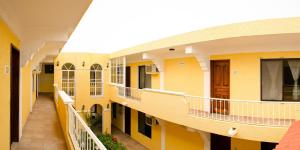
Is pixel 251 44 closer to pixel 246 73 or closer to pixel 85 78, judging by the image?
pixel 246 73

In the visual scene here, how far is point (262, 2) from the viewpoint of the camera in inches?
303

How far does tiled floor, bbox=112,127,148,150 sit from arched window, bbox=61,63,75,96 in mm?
4085

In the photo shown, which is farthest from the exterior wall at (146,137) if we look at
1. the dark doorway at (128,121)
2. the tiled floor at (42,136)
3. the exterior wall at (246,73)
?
the tiled floor at (42,136)

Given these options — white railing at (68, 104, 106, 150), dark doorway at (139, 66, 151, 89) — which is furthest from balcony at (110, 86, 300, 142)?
dark doorway at (139, 66, 151, 89)

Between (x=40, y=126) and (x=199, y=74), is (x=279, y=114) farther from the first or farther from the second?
(x=40, y=126)

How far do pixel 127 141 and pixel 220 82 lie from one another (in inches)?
338

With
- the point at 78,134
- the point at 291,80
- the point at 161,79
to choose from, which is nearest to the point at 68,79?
the point at 161,79

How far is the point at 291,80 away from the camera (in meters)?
7.89

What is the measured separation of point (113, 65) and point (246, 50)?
10.3m

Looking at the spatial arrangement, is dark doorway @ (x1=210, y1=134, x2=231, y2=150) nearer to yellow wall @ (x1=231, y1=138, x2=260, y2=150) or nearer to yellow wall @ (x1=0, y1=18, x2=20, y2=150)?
yellow wall @ (x1=231, y1=138, x2=260, y2=150)

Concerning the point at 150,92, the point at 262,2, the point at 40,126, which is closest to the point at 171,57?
the point at 150,92

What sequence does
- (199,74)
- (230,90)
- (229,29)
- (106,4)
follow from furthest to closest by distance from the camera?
(106,4) < (199,74) < (230,90) < (229,29)

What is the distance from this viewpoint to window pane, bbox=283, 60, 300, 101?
7781 millimetres

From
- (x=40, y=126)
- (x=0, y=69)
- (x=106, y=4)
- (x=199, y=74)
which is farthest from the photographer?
(x=106, y=4)
